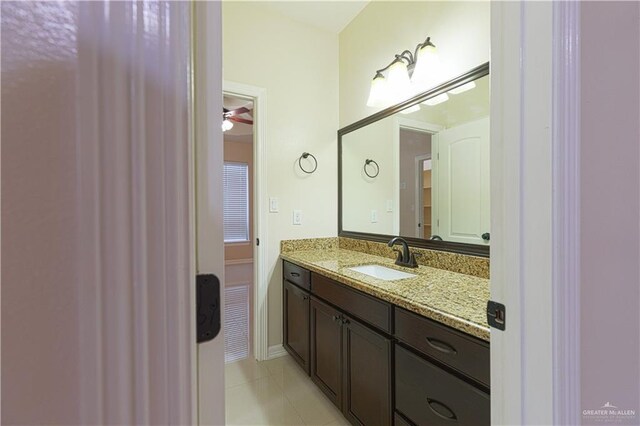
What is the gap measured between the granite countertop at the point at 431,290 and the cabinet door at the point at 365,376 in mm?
226

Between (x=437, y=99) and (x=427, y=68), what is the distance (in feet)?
0.63

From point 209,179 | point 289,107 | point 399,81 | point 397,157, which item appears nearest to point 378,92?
point 399,81

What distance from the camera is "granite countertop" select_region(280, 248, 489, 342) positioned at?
973 millimetres

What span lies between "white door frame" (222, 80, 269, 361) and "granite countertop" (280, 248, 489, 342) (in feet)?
1.41

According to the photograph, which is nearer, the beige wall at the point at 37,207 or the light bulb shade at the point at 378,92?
the beige wall at the point at 37,207

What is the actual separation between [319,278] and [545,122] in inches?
56.5

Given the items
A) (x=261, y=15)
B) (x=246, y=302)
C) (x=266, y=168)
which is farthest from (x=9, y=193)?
(x=246, y=302)

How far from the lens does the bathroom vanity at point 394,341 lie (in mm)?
970

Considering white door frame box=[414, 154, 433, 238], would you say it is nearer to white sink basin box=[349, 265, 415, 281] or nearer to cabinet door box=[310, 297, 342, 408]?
white sink basin box=[349, 265, 415, 281]

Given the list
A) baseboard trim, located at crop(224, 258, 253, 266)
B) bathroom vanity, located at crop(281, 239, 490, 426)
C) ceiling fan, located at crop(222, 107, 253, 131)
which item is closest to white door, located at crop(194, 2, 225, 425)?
bathroom vanity, located at crop(281, 239, 490, 426)

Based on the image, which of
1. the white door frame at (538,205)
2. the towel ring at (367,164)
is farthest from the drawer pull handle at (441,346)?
the towel ring at (367,164)
